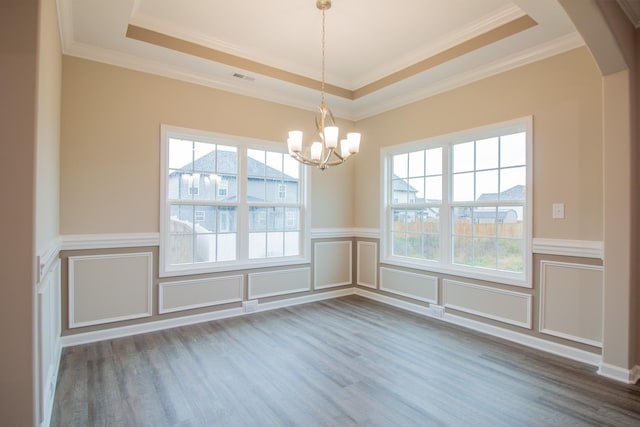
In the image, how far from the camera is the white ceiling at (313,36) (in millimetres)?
2885

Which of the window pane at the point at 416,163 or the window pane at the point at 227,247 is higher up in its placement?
the window pane at the point at 416,163

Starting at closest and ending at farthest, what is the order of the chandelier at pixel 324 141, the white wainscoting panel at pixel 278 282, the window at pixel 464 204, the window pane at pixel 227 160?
the chandelier at pixel 324 141 → the window at pixel 464 204 → the window pane at pixel 227 160 → the white wainscoting panel at pixel 278 282

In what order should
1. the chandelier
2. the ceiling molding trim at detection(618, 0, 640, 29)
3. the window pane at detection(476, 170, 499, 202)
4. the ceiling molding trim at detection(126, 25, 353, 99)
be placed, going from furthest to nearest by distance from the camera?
the window pane at detection(476, 170, 499, 202) < the ceiling molding trim at detection(126, 25, 353, 99) < the chandelier < the ceiling molding trim at detection(618, 0, 640, 29)

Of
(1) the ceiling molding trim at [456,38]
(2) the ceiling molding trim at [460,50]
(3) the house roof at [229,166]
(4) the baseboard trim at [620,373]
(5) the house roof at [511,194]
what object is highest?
(1) the ceiling molding trim at [456,38]

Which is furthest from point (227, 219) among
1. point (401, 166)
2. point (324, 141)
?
point (401, 166)

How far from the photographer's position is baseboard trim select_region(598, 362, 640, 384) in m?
2.58

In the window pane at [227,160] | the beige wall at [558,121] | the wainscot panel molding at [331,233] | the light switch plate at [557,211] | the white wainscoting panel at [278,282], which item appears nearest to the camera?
the beige wall at [558,121]

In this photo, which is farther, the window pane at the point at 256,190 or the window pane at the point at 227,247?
the window pane at the point at 256,190

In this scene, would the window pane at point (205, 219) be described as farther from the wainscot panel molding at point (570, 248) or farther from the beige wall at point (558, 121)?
the wainscot panel molding at point (570, 248)

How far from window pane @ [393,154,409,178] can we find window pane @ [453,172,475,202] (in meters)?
0.75

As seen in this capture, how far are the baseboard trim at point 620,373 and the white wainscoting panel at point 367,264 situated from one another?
2.69 m

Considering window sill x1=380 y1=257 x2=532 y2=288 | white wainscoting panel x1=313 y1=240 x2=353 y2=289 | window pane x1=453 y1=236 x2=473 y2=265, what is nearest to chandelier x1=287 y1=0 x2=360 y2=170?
window pane x1=453 y1=236 x2=473 y2=265

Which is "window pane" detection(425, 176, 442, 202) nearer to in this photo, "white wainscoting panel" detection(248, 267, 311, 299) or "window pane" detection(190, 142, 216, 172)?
"white wainscoting panel" detection(248, 267, 311, 299)

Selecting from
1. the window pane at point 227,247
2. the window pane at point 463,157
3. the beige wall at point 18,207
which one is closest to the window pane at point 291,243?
the window pane at point 227,247
